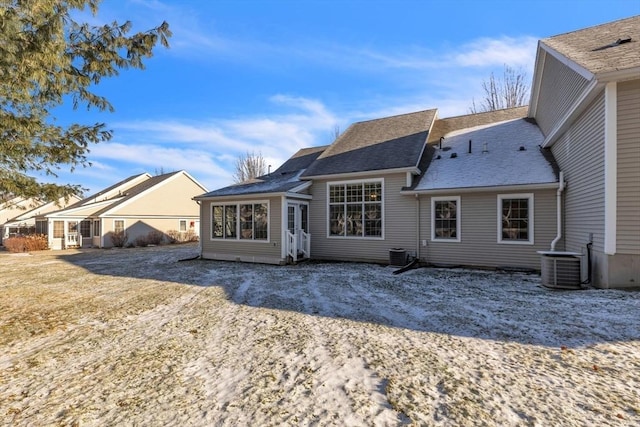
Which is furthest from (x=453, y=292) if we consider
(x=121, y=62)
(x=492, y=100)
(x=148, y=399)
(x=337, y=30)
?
(x=492, y=100)

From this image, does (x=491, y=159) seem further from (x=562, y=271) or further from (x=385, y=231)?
(x=562, y=271)

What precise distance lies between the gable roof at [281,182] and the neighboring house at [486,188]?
0.46 feet

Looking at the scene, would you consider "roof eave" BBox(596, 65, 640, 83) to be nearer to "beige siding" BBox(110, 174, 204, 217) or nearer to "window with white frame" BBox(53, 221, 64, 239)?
"beige siding" BBox(110, 174, 204, 217)

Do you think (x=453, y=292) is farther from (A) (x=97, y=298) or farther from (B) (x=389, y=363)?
(A) (x=97, y=298)

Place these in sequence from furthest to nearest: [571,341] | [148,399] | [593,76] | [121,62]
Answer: [593,76]
[121,62]
[571,341]
[148,399]

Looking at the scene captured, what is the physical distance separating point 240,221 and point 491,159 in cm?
968

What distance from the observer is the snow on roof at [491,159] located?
33.1ft

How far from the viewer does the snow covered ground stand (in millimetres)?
2787

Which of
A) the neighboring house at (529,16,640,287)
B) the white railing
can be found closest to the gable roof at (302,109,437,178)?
the white railing

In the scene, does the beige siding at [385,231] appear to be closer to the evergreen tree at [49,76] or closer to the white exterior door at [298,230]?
the white exterior door at [298,230]

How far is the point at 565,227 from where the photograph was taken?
920 cm

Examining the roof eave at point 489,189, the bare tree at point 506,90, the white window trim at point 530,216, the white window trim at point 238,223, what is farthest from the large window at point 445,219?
the bare tree at point 506,90

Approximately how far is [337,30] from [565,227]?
30.4 ft

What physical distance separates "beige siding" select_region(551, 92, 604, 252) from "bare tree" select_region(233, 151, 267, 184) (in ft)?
110
